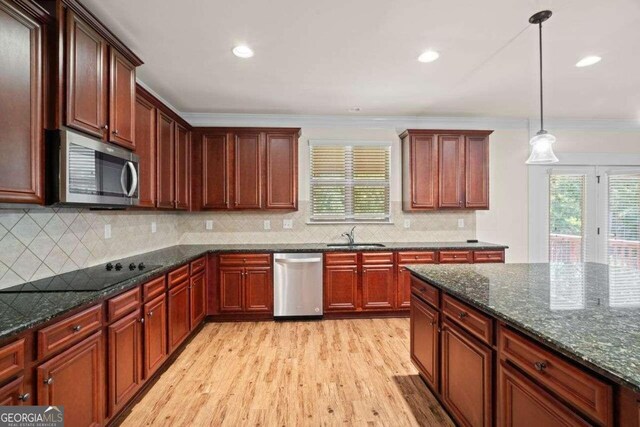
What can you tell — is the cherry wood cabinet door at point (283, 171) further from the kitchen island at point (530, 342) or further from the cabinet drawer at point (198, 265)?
the kitchen island at point (530, 342)

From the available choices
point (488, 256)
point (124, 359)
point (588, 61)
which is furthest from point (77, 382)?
point (588, 61)

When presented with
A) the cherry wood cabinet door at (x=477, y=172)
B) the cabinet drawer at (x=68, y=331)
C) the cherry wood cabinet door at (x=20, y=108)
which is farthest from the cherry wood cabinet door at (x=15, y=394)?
the cherry wood cabinet door at (x=477, y=172)

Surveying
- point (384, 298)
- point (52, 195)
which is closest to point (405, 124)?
point (384, 298)

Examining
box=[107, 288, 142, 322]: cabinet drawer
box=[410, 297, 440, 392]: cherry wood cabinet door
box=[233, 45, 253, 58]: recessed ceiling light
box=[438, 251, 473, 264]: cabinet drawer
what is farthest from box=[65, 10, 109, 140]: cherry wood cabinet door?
box=[438, 251, 473, 264]: cabinet drawer

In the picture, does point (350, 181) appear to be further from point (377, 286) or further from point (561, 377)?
point (561, 377)

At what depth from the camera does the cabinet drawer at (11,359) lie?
1.16 meters

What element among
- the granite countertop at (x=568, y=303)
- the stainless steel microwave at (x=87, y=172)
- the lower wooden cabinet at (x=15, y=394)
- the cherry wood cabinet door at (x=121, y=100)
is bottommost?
the lower wooden cabinet at (x=15, y=394)

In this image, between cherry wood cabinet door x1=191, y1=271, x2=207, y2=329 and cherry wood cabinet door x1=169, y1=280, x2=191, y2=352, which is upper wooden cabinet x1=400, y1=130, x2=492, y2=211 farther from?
cherry wood cabinet door x1=169, y1=280, x2=191, y2=352

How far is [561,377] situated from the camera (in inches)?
43.3

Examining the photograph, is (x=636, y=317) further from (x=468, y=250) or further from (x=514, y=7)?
(x=468, y=250)

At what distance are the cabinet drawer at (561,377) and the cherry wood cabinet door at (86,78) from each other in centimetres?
248

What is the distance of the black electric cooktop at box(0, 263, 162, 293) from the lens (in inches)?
70.8

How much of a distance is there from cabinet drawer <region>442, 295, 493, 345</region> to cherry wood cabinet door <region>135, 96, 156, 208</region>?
2548 mm

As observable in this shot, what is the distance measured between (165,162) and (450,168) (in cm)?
346
